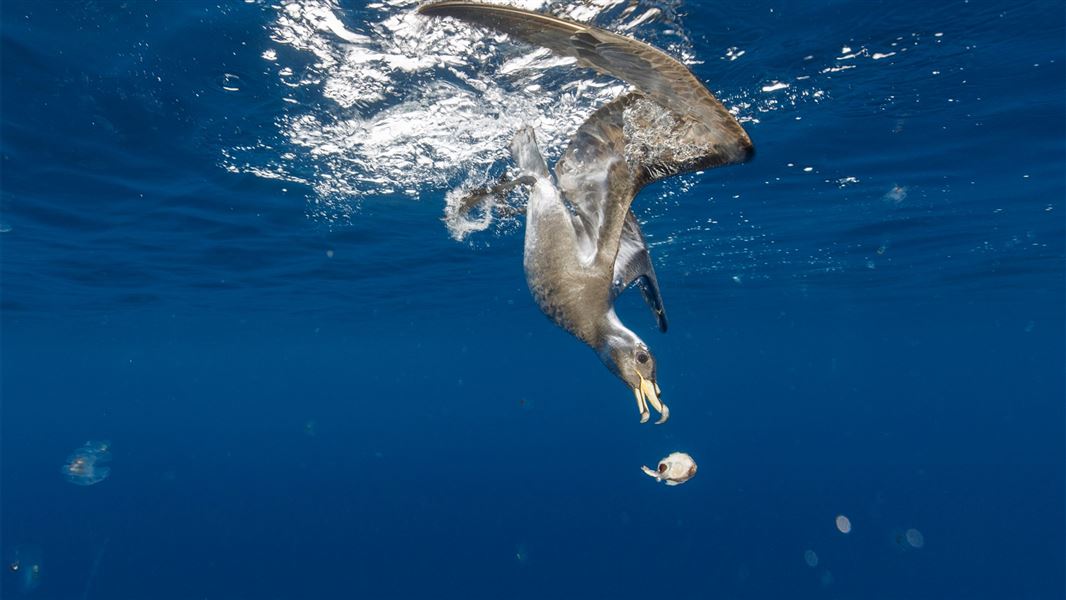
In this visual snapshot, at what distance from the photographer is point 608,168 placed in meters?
3.75

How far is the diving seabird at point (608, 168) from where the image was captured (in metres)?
2.78

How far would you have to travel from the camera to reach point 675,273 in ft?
88.3

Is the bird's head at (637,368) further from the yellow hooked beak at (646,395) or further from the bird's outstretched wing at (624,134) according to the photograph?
the bird's outstretched wing at (624,134)

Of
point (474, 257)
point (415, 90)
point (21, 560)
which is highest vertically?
point (415, 90)

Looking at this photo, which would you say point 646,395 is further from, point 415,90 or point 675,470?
point 415,90

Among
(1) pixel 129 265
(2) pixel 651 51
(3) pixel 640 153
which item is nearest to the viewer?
(2) pixel 651 51

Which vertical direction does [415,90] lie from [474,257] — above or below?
above

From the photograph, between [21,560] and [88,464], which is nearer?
[88,464]

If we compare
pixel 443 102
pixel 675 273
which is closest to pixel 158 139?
pixel 443 102

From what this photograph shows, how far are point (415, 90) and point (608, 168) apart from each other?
5744mm

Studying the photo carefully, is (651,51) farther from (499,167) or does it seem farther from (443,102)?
(499,167)

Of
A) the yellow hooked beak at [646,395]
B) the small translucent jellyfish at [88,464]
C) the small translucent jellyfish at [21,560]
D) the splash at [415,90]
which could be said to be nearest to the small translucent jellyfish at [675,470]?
the yellow hooked beak at [646,395]

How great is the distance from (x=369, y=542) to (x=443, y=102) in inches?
1059

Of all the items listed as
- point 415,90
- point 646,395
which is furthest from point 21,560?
point 646,395
